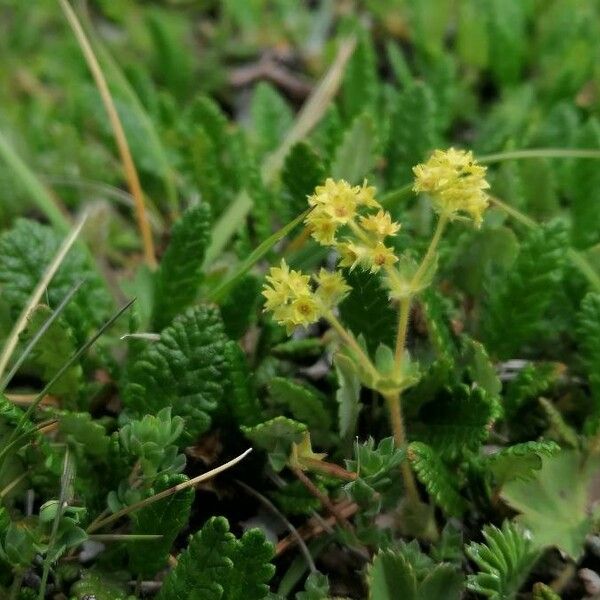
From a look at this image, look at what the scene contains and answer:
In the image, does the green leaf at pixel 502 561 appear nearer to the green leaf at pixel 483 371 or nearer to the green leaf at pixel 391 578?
the green leaf at pixel 391 578

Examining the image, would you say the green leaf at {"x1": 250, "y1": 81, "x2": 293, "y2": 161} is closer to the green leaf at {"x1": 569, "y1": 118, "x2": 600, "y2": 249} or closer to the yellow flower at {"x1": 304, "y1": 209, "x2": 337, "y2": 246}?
the green leaf at {"x1": 569, "y1": 118, "x2": 600, "y2": 249}

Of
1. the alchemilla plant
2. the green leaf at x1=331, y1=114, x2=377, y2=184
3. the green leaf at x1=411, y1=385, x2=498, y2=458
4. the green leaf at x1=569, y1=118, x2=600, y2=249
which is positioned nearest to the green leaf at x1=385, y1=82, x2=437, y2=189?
the alchemilla plant

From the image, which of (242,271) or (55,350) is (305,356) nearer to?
(242,271)

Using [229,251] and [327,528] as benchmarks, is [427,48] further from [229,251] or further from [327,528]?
[327,528]

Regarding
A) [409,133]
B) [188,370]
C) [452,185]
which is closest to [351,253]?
[452,185]

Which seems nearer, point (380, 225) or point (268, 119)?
point (380, 225)
